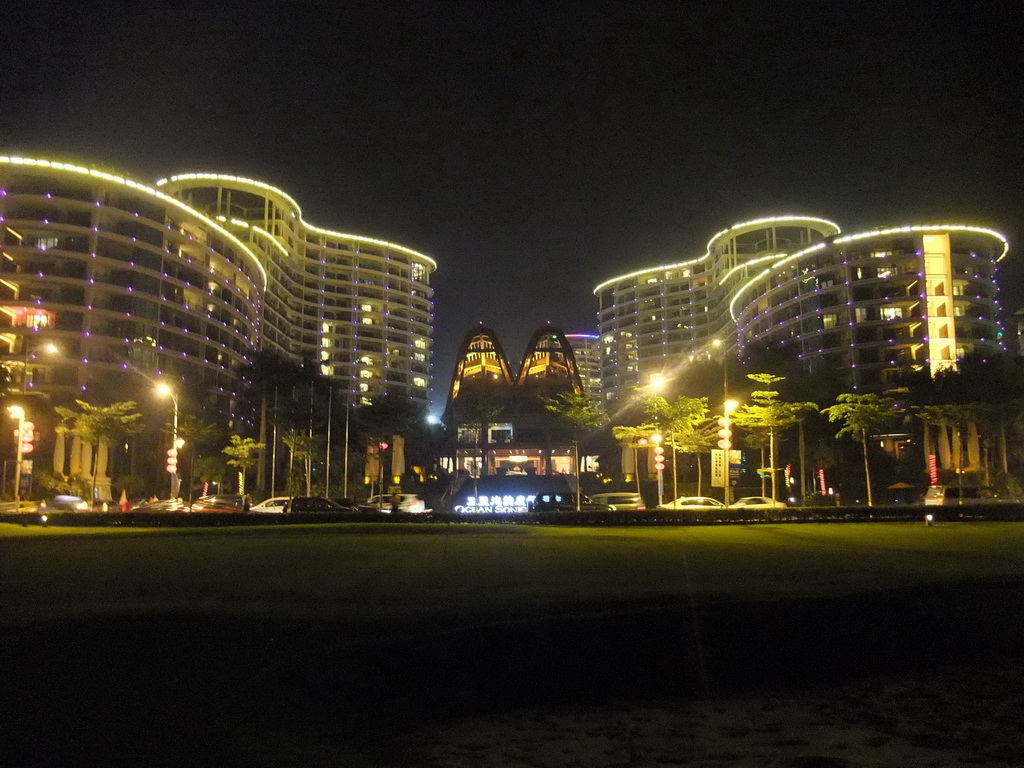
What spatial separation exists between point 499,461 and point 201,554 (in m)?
91.2

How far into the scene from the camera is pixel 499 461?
110125 mm

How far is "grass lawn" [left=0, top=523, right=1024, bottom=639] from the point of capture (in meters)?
11.3

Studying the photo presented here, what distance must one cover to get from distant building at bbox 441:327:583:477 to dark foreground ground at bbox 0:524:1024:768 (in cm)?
7436

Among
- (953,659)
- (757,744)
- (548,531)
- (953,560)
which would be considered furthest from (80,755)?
(548,531)

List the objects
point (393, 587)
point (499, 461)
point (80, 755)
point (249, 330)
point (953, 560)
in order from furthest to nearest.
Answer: point (499, 461) → point (249, 330) → point (953, 560) → point (393, 587) → point (80, 755)

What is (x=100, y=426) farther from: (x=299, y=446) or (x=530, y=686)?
(x=530, y=686)

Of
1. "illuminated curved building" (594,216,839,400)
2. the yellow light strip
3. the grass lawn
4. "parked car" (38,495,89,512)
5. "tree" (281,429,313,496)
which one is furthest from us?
"illuminated curved building" (594,216,839,400)

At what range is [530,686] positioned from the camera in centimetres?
904

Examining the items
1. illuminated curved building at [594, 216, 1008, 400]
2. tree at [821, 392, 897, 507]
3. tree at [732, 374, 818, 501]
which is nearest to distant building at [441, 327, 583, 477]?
illuminated curved building at [594, 216, 1008, 400]

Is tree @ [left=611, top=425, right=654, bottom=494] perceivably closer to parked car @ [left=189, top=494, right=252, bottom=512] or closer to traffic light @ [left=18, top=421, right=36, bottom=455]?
parked car @ [left=189, top=494, right=252, bottom=512]

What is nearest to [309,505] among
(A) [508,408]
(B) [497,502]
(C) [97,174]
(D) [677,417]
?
(B) [497,502]

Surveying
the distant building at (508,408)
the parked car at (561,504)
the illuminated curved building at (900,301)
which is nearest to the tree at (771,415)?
the parked car at (561,504)

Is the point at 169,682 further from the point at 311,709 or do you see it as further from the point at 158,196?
the point at 158,196

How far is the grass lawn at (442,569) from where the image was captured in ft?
37.2
